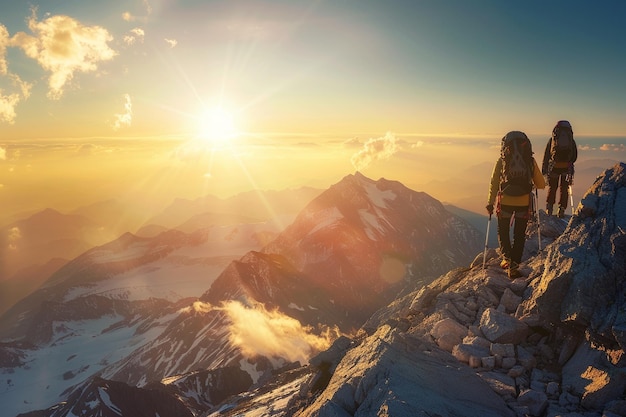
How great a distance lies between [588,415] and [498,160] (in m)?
10.7

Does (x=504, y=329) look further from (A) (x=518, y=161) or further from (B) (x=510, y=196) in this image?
(A) (x=518, y=161)

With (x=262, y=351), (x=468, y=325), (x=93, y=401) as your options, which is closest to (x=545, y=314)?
(x=468, y=325)

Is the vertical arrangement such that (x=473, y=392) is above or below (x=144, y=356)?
above

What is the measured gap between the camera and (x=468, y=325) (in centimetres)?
1633

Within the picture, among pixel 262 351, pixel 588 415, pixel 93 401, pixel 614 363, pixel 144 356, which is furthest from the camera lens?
pixel 144 356

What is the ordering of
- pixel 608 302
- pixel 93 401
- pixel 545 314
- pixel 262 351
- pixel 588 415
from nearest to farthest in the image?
pixel 588 415 < pixel 608 302 < pixel 545 314 < pixel 93 401 < pixel 262 351

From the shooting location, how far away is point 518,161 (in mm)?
16484

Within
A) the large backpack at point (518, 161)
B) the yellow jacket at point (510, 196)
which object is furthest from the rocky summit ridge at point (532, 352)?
the large backpack at point (518, 161)

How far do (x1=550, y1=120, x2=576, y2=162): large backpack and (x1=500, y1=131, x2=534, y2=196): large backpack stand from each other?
7.02m

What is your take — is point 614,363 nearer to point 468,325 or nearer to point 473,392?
point 473,392

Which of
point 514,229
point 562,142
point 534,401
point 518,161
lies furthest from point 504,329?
point 562,142

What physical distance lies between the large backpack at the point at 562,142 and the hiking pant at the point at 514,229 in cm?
684

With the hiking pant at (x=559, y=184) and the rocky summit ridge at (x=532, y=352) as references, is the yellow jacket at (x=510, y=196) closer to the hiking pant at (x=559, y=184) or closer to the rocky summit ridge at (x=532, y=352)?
the rocky summit ridge at (x=532, y=352)

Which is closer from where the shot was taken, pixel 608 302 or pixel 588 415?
pixel 588 415
